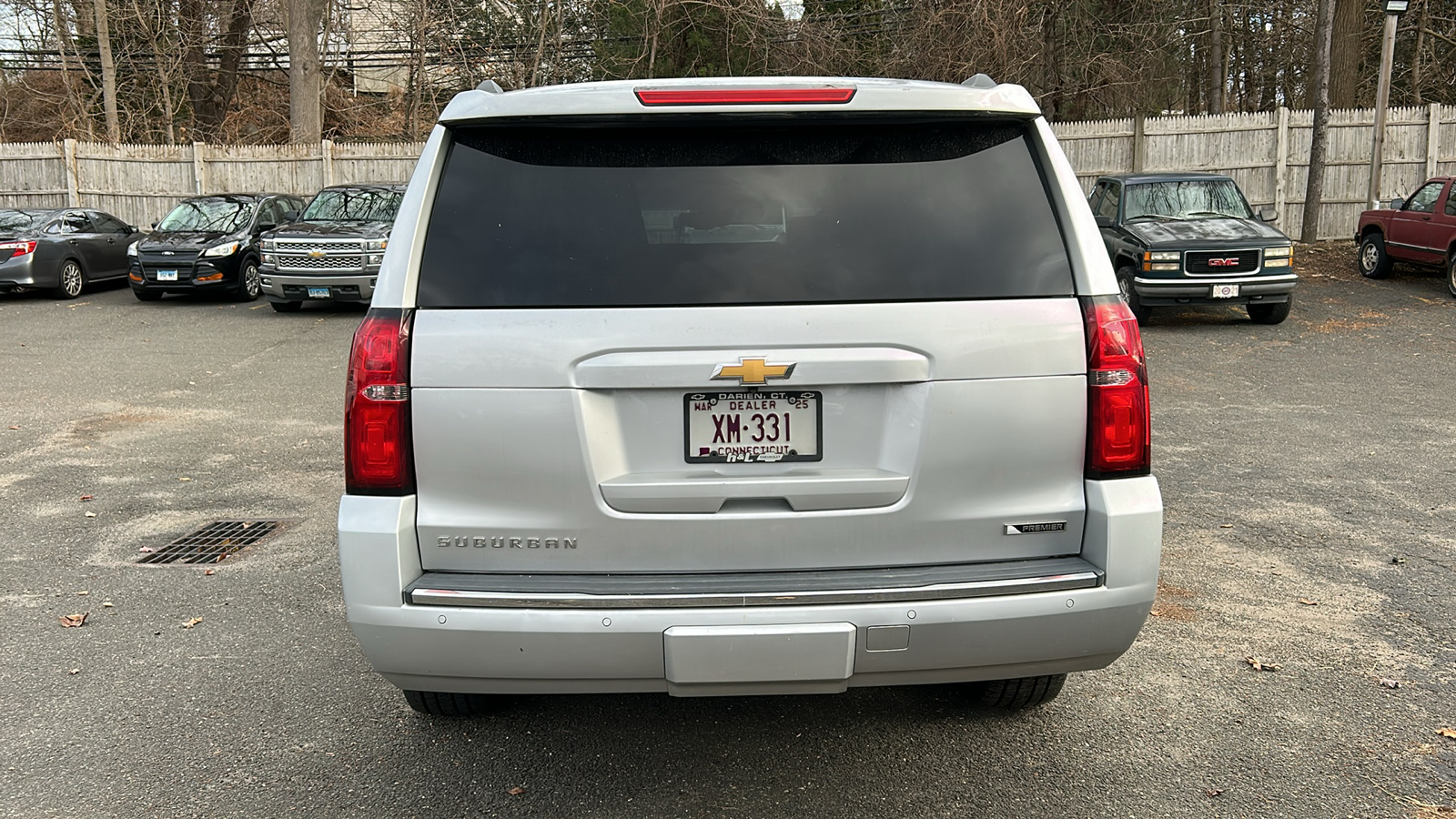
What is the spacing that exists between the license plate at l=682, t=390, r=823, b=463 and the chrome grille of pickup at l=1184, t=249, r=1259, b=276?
1182 cm

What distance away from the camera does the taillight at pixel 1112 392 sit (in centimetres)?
294

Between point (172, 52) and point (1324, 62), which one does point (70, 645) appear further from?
point (172, 52)

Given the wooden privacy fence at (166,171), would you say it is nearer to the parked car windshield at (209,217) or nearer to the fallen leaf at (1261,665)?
the parked car windshield at (209,217)

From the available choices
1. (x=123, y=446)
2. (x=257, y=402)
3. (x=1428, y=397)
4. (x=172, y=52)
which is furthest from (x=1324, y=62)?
(x=172, y=52)

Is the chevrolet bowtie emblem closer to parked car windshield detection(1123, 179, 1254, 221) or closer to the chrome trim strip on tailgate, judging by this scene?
the chrome trim strip on tailgate

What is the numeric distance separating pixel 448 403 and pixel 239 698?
1.95 metres

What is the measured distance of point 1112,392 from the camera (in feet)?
9.67


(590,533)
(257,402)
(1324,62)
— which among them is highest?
(1324,62)

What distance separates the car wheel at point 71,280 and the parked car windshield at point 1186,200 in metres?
16.7

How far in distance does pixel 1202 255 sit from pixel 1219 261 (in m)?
0.24

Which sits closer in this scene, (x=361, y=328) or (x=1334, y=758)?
(x=361, y=328)

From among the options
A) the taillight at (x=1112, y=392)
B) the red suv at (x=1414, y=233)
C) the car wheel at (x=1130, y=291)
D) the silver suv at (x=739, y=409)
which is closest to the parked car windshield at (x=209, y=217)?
the car wheel at (x=1130, y=291)

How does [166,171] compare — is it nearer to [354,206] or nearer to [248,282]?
[248,282]

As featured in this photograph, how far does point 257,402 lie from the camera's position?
9977 mm
